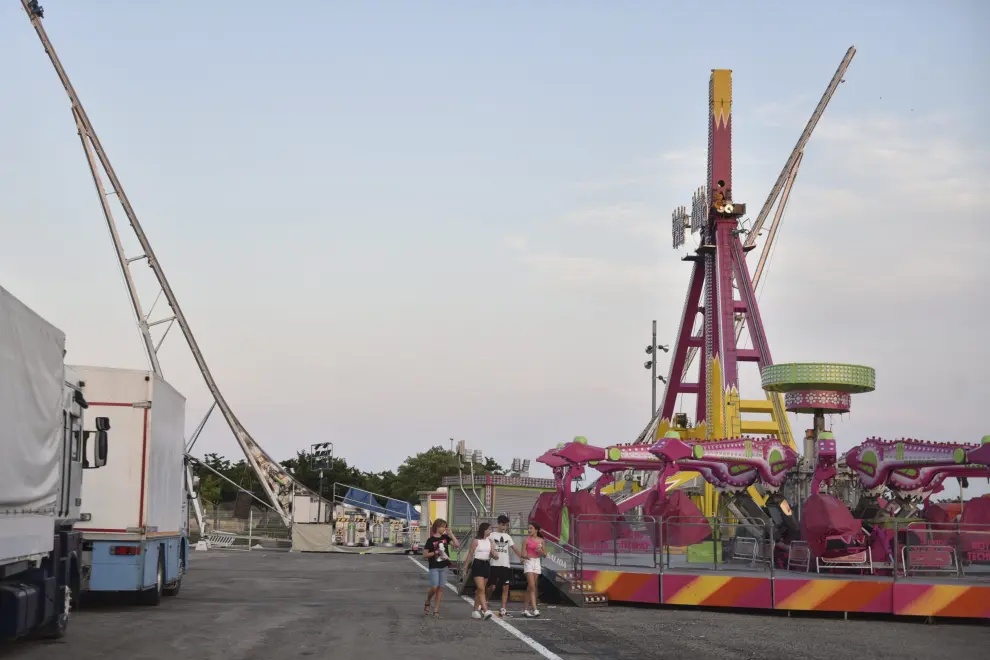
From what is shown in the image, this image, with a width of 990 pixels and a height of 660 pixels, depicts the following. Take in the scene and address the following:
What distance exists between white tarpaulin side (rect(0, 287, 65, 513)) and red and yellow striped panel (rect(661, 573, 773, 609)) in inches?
453

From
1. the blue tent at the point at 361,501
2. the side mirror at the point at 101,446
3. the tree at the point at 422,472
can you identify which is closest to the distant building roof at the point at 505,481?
the blue tent at the point at 361,501

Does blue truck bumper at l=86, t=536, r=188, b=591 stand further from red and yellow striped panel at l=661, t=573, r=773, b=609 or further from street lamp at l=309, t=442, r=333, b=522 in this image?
street lamp at l=309, t=442, r=333, b=522

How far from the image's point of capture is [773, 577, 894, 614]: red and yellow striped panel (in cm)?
2102

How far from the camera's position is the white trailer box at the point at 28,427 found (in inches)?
463

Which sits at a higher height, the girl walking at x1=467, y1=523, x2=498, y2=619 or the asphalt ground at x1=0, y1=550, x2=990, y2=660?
the girl walking at x1=467, y1=523, x2=498, y2=619

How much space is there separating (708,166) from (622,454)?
3473cm

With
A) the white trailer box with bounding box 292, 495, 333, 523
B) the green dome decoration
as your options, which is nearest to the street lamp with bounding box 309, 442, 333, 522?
the white trailer box with bounding box 292, 495, 333, 523

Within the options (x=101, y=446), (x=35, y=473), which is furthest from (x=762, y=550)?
(x=35, y=473)

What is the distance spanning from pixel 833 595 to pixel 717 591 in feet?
6.36

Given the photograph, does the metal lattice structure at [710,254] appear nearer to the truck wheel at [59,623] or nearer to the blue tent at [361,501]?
the blue tent at [361,501]

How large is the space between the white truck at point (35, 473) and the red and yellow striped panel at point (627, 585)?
9851mm

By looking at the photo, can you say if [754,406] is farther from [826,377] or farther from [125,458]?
[125,458]

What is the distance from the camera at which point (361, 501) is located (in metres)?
71.4

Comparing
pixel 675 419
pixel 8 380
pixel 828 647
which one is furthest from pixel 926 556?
pixel 675 419
